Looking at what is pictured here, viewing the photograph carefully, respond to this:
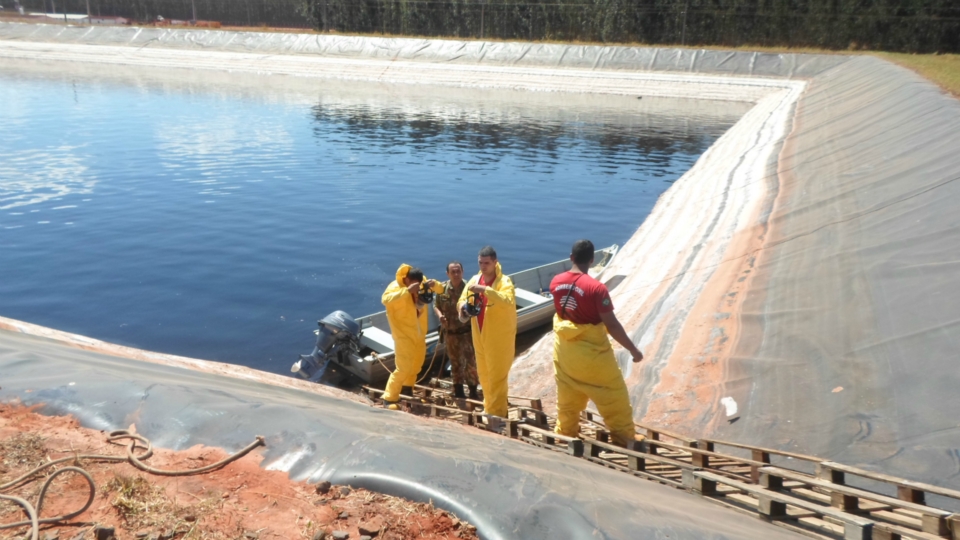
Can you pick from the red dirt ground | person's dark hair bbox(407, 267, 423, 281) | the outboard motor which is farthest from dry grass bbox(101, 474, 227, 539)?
the outboard motor

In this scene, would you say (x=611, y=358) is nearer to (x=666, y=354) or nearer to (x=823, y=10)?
(x=666, y=354)

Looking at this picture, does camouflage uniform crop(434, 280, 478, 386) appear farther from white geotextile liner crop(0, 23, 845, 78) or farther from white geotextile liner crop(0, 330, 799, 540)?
white geotextile liner crop(0, 23, 845, 78)

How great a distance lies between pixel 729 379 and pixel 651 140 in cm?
3045

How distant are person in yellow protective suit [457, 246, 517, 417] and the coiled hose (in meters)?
3.13

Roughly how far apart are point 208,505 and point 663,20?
211 feet

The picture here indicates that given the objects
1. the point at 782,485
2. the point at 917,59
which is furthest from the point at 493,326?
the point at 917,59

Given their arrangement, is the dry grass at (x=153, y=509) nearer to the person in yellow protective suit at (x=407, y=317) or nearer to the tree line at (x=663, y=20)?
the person in yellow protective suit at (x=407, y=317)

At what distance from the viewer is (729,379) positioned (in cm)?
855

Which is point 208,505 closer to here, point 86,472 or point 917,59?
point 86,472

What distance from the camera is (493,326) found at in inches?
309

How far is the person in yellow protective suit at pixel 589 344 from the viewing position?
251 inches

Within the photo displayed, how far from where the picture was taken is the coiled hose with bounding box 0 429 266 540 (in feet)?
14.0

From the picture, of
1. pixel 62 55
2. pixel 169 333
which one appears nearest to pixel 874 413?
pixel 169 333

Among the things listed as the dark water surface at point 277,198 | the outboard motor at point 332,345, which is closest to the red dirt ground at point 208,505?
the outboard motor at point 332,345
